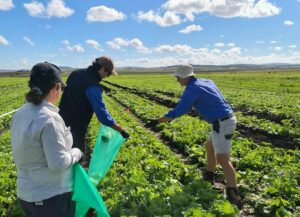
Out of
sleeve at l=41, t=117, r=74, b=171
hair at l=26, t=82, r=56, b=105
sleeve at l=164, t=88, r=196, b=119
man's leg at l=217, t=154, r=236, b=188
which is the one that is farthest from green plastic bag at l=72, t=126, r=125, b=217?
man's leg at l=217, t=154, r=236, b=188

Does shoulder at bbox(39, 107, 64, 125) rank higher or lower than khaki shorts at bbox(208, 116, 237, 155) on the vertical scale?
higher

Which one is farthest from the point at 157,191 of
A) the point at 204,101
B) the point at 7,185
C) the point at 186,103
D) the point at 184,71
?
the point at 7,185

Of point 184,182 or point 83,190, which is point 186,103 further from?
point 83,190

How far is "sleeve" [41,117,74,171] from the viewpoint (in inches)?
119

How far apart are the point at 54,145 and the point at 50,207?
23.7 inches

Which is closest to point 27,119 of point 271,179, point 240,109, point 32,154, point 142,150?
point 32,154

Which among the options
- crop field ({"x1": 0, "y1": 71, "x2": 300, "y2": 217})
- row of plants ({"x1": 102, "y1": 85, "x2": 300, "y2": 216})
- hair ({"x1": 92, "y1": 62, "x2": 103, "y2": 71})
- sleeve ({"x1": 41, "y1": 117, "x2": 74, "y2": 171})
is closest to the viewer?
sleeve ({"x1": 41, "y1": 117, "x2": 74, "y2": 171})

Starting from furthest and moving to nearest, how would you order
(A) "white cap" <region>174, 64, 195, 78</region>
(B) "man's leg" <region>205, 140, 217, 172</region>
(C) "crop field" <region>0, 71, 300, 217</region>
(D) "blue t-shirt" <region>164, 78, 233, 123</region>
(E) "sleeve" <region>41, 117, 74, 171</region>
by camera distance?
(B) "man's leg" <region>205, 140, 217, 172</region> → (A) "white cap" <region>174, 64, 195, 78</region> → (D) "blue t-shirt" <region>164, 78, 233, 123</region> → (C) "crop field" <region>0, 71, 300, 217</region> → (E) "sleeve" <region>41, 117, 74, 171</region>

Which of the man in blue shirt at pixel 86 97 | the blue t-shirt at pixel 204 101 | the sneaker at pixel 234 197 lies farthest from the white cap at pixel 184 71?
the sneaker at pixel 234 197

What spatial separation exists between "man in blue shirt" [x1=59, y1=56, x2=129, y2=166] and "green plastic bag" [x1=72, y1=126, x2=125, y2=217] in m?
0.17

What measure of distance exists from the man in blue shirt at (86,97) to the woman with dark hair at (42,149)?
193 centimetres

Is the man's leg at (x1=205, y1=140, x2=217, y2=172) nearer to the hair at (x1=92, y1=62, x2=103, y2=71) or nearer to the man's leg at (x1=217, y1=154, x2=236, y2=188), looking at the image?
the man's leg at (x1=217, y1=154, x2=236, y2=188)

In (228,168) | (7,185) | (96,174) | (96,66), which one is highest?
(96,66)

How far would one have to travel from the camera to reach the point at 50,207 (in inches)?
128
